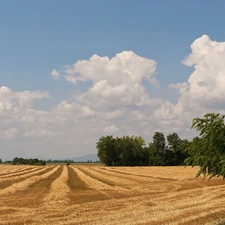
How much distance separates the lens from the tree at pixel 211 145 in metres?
17.6

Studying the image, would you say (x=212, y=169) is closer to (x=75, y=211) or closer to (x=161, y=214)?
(x=161, y=214)

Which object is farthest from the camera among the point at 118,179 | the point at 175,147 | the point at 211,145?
the point at 175,147

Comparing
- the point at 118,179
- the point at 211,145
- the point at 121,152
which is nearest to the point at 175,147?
the point at 121,152

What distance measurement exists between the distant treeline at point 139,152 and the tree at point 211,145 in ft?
357

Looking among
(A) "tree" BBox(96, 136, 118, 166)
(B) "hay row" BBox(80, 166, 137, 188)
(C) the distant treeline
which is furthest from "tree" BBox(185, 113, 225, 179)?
(A) "tree" BBox(96, 136, 118, 166)

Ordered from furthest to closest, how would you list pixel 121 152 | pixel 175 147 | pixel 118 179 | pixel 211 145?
1. pixel 121 152
2. pixel 175 147
3. pixel 118 179
4. pixel 211 145

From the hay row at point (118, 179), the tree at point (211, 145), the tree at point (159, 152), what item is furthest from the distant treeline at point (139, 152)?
the tree at point (211, 145)

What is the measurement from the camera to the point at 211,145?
1794 centimetres

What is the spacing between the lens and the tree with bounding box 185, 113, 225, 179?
17.6 m

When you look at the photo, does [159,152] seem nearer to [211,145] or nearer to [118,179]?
[118,179]

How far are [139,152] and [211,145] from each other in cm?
12811

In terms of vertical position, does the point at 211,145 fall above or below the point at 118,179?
above

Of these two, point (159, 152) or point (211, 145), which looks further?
point (159, 152)

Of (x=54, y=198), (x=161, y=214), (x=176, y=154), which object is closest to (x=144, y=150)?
(x=176, y=154)
